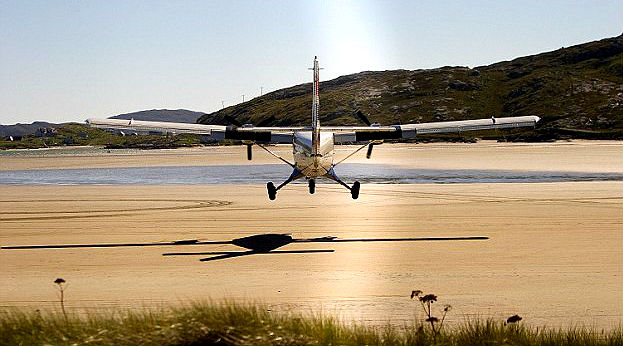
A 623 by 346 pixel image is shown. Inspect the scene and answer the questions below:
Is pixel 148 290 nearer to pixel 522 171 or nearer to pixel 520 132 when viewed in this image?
pixel 522 171

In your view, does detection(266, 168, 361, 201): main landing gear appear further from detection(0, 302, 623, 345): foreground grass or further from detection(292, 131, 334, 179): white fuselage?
detection(0, 302, 623, 345): foreground grass

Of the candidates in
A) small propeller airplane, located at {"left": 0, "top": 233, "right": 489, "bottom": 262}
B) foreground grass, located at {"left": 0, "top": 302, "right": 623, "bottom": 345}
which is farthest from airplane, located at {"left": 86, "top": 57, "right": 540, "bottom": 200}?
foreground grass, located at {"left": 0, "top": 302, "right": 623, "bottom": 345}

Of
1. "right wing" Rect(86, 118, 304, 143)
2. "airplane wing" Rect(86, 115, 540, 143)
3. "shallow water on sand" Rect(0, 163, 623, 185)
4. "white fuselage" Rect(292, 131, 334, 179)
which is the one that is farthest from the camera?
"shallow water on sand" Rect(0, 163, 623, 185)

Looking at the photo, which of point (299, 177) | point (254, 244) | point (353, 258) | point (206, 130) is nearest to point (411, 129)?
point (299, 177)

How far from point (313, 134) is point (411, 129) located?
622 centimetres

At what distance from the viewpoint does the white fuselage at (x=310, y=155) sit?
78.3ft

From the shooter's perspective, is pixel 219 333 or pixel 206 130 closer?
pixel 219 333

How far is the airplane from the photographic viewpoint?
79.4 ft

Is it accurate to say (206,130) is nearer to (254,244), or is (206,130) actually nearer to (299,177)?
(299,177)

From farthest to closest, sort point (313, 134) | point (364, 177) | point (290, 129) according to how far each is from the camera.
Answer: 1. point (364, 177)
2. point (290, 129)
3. point (313, 134)

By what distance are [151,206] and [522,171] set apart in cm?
2660

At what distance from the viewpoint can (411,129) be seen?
1125 inches

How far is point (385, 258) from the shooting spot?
661 inches

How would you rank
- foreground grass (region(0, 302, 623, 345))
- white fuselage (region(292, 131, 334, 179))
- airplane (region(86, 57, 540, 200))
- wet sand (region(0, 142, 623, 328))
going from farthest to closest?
airplane (region(86, 57, 540, 200))
white fuselage (region(292, 131, 334, 179))
wet sand (region(0, 142, 623, 328))
foreground grass (region(0, 302, 623, 345))
